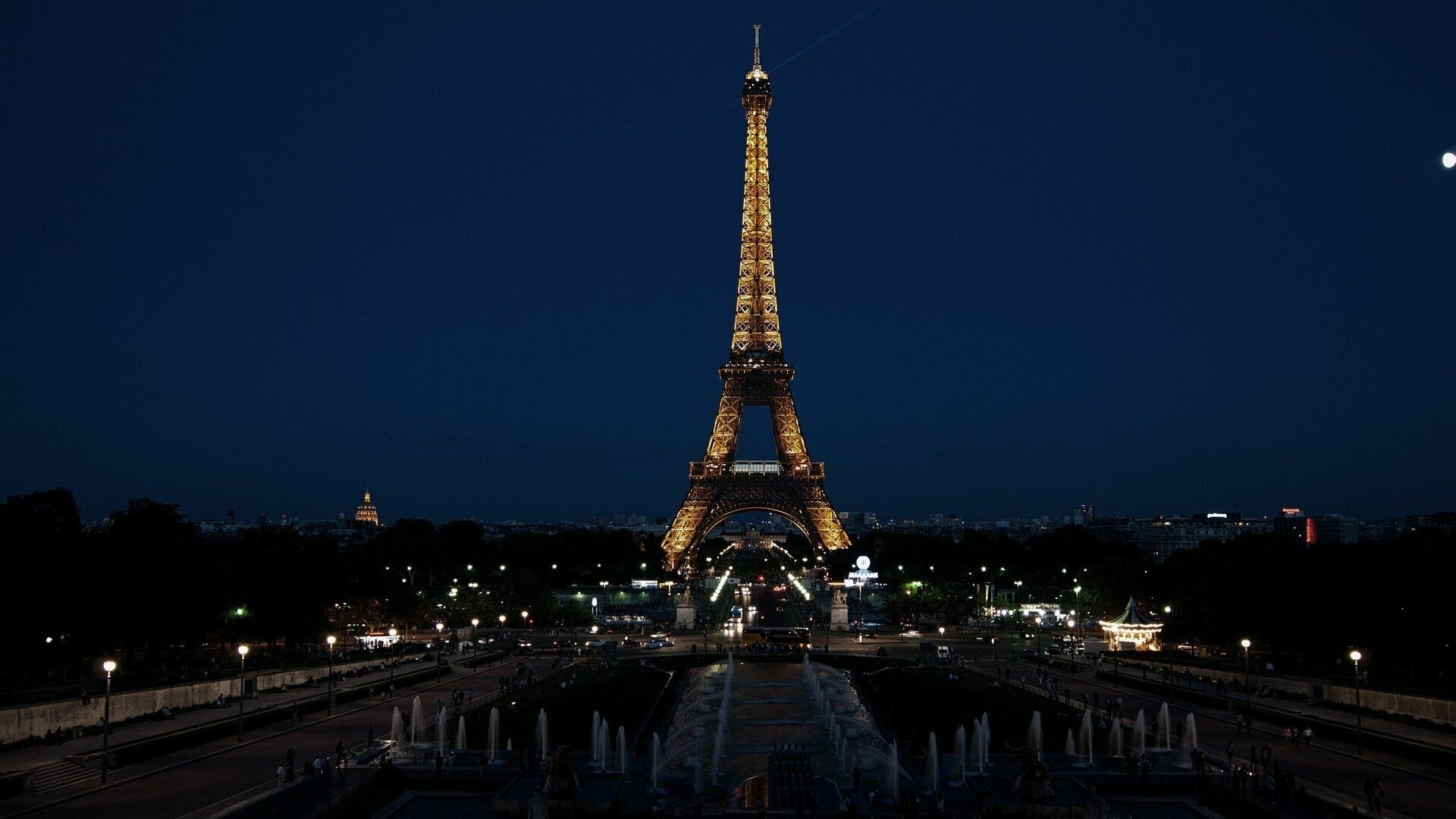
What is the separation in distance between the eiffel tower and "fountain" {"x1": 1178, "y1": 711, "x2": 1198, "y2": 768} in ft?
220

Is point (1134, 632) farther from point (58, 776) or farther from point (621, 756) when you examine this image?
point (58, 776)

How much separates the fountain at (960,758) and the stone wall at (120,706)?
23023 millimetres

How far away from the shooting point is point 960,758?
30234 mm

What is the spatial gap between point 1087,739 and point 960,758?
569cm

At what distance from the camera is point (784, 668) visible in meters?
54.9

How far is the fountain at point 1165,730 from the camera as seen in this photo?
1278 inches

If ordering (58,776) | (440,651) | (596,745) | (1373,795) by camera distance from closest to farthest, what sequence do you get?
(1373,795), (58,776), (596,745), (440,651)

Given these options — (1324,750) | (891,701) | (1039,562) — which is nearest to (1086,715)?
(1324,750)

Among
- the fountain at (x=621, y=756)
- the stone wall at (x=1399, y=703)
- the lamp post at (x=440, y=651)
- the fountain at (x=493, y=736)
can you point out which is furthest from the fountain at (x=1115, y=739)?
the lamp post at (x=440, y=651)

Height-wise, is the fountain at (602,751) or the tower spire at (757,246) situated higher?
the tower spire at (757,246)

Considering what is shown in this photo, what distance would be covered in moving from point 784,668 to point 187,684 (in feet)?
83.5

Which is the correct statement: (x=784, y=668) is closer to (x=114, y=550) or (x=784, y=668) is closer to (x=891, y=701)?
(x=891, y=701)

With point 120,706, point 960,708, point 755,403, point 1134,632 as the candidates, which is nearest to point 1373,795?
point 960,708

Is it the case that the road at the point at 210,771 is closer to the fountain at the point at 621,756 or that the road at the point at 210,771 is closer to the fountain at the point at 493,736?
the fountain at the point at 493,736
